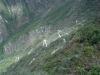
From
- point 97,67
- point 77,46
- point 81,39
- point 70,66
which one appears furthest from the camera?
point 81,39

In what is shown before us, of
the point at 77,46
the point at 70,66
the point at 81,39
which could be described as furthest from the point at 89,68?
the point at 81,39

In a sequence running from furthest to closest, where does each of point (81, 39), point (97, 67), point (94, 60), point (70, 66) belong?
point (81, 39)
point (70, 66)
point (94, 60)
point (97, 67)

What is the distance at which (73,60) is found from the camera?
53562 mm

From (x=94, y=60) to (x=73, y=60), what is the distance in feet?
22.5

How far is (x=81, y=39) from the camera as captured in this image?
74.1 metres

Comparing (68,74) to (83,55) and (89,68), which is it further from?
(83,55)

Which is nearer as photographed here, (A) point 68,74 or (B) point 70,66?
(A) point 68,74

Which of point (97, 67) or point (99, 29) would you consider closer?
point (97, 67)

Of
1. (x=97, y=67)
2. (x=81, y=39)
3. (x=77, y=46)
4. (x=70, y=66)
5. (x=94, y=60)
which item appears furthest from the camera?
(x=81, y=39)

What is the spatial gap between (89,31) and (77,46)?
938 centimetres

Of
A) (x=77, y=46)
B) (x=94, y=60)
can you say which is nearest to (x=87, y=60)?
(x=94, y=60)

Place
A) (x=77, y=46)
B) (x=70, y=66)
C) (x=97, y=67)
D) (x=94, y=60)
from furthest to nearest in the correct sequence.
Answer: (x=77, y=46) < (x=70, y=66) < (x=94, y=60) < (x=97, y=67)

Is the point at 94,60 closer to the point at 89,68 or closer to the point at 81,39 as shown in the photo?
the point at 89,68

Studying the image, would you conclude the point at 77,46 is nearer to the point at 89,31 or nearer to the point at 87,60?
the point at 89,31
